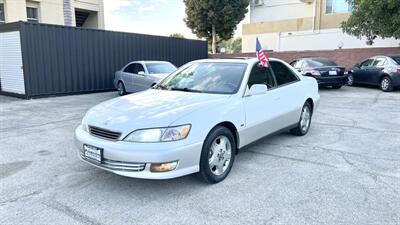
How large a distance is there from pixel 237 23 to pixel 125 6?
967 cm

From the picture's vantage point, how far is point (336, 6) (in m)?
24.1

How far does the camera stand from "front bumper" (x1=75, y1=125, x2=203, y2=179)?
3.36 metres

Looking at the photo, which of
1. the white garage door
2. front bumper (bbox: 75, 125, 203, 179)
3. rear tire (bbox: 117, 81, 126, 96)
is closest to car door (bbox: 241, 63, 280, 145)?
front bumper (bbox: 75, 125, 203, 179)

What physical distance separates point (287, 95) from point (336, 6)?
21.9 meters

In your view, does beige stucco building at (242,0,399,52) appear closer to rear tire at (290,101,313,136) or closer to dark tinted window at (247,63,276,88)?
rear tire at (290,101,313,136)

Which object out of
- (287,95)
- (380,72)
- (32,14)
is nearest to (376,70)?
(380,72)

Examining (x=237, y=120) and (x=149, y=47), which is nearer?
(x=237, y=120)

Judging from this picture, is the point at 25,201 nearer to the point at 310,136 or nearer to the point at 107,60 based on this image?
the point at 310,136

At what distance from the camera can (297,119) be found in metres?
5.81

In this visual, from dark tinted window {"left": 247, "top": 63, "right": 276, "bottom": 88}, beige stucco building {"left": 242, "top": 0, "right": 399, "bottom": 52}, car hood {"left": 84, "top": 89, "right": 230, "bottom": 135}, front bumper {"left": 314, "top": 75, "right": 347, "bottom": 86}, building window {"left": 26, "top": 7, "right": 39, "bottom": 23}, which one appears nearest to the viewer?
car hood {"left": 84, "top": 89, "right": 230, "bottom": 135}

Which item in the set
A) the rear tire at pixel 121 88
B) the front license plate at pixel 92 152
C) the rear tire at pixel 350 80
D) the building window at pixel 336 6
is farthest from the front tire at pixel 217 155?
the building window at pixel 336 6

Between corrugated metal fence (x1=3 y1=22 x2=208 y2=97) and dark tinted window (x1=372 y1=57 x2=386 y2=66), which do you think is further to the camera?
dark tinted window (x1=372 y1=57 x2=386 y2=66)

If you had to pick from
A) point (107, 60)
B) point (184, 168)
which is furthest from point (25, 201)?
point (107, 60)

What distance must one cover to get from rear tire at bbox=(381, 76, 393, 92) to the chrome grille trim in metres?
A: 12.7
